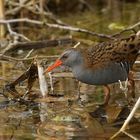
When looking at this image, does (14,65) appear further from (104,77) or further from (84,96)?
(104,77)

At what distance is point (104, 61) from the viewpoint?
5.87 meters

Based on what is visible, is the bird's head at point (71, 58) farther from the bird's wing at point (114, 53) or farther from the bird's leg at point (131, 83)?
the bird's leg at point (131, 83)

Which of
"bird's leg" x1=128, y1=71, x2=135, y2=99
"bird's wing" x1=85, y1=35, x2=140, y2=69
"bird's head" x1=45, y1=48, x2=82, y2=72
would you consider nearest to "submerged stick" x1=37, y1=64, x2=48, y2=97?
"bird's head" x1=45, y1=48, x2=82, y2=72

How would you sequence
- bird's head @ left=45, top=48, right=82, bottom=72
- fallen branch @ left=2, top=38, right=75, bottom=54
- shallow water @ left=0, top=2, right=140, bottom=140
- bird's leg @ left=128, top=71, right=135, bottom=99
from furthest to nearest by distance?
fallen branch @ left=2, top=38, right=75, bottom=54, bird's leg @ left=128, top=71, right=135, bottom=99, bird's head @ left=45, top=48, right=82, bottom=72, shallow water @ left=0, top=2, right=140, bottom=140

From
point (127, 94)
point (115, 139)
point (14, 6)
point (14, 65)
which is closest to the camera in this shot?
point (115, 139)

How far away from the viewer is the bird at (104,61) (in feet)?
19.1

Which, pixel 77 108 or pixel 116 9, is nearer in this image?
pixel 77 108

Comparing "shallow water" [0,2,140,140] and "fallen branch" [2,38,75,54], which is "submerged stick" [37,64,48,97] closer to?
"shallow water" [0,2,140,140]

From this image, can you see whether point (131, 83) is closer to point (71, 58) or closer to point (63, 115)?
point (71, 58)

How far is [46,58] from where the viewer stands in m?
7.74

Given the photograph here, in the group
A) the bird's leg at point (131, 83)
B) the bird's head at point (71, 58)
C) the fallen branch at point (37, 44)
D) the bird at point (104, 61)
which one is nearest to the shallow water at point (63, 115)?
the bird's leg at point (131, 83)

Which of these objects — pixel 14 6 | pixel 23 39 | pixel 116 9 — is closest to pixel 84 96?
pixel 23 39

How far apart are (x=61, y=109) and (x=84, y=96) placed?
521 millimetres

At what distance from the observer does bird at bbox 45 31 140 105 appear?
5836mm
